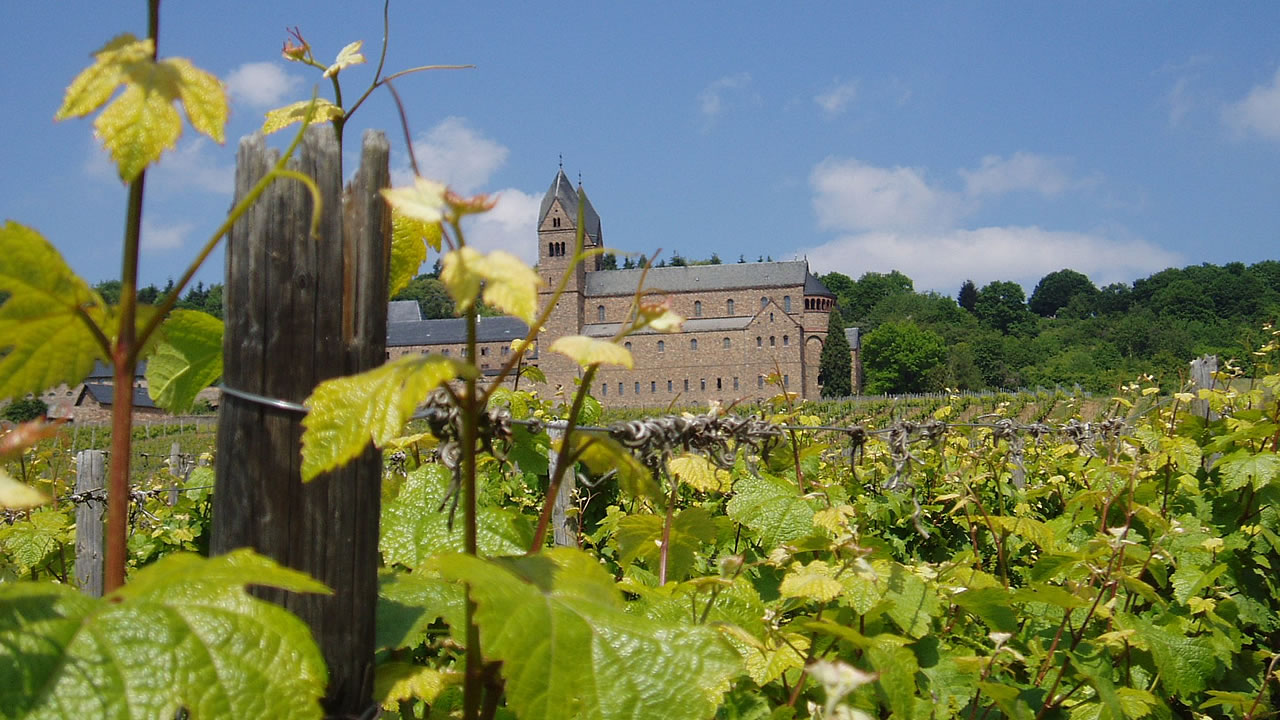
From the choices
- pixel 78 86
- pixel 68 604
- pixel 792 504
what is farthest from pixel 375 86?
pixel 792 504

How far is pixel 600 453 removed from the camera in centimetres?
87

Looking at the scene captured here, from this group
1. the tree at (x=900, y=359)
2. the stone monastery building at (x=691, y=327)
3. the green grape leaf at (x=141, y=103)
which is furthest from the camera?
the tree at (x=900, y=359)

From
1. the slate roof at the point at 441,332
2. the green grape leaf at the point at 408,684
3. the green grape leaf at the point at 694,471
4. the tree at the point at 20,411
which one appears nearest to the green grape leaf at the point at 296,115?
the tree at the point at 20,411

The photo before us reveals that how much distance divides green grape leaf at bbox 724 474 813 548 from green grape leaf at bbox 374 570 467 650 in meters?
1.11

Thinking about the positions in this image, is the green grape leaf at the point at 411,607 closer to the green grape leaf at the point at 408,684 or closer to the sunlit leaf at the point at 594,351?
the green grape leaf at the point at 408,684

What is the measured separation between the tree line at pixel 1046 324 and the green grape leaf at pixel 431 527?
6727 cm

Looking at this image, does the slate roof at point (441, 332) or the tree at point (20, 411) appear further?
the slate roof at point (441, 332)

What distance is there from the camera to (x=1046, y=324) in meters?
109

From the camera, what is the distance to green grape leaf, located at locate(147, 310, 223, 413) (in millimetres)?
958

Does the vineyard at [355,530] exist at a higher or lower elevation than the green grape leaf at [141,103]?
lower

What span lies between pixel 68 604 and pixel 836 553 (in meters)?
1.49

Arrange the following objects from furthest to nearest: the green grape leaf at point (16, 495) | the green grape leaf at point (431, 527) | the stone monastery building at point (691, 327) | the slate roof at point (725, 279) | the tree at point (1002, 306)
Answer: the tree at point (1002, 306), the slate roof at point (725, 279), the stone monastery building at point (691, 327), the green grape leaf at point (431, 527), the green grape leaf at point (16, 495)

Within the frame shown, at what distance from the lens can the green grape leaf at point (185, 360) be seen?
96 centimetres

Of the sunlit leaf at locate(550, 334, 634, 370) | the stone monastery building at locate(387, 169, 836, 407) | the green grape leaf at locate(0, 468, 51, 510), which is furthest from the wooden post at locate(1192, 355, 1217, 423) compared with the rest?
the stone monastery building at locate(387, 169, 836, 407)
